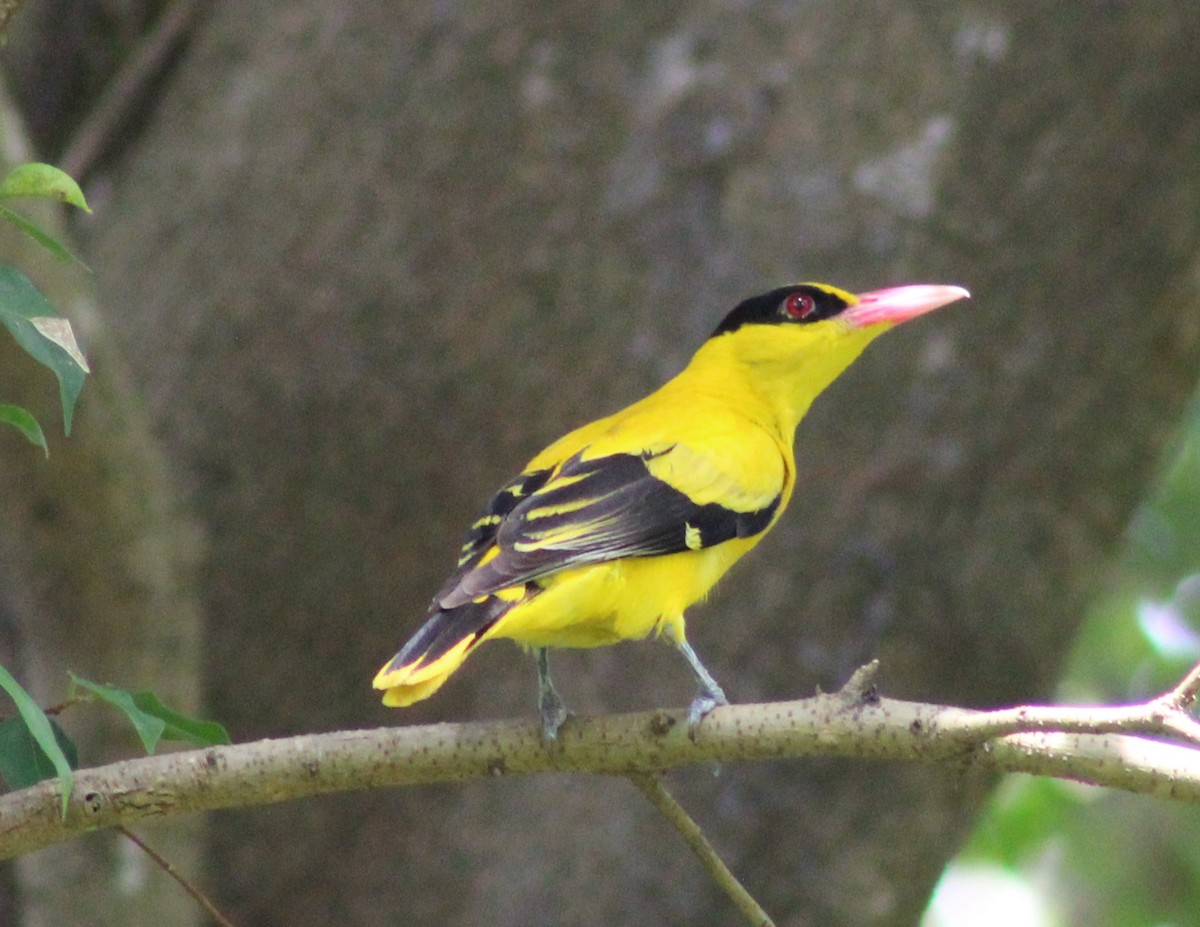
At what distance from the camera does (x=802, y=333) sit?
4.05 meters

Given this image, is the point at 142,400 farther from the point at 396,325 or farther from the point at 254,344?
the point at 396,325

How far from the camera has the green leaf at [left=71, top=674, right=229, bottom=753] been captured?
7.04 feet

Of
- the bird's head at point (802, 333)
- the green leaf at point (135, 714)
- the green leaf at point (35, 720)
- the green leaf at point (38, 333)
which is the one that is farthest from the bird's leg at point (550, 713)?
the bird's head at point (802, 333)

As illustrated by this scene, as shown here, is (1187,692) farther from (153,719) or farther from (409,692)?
(153,719)

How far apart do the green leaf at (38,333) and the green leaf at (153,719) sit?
1.39 ft

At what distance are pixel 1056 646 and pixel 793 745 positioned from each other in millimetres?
2759

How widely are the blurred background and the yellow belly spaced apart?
1.46m

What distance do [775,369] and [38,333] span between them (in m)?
2.48

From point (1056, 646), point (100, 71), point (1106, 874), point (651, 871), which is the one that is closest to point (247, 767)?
point (651, 871)

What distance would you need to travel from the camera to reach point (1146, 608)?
26.9 feet

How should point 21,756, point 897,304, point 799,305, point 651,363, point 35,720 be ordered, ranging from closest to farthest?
point 35,720, point 21,756, point 897,304, point 799,305, point 651,363

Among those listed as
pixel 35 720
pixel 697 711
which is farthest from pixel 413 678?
pixel 35 720

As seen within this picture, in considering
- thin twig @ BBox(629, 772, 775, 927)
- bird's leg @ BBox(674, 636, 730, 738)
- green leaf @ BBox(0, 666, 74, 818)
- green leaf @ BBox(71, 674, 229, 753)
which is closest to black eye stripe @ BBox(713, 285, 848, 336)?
bird's leg @ BBox(674, 636, 730, 738)

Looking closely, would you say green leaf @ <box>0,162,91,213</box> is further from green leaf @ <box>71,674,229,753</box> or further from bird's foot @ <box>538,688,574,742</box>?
bird's foot @ <box>538,688,574,742</box>
